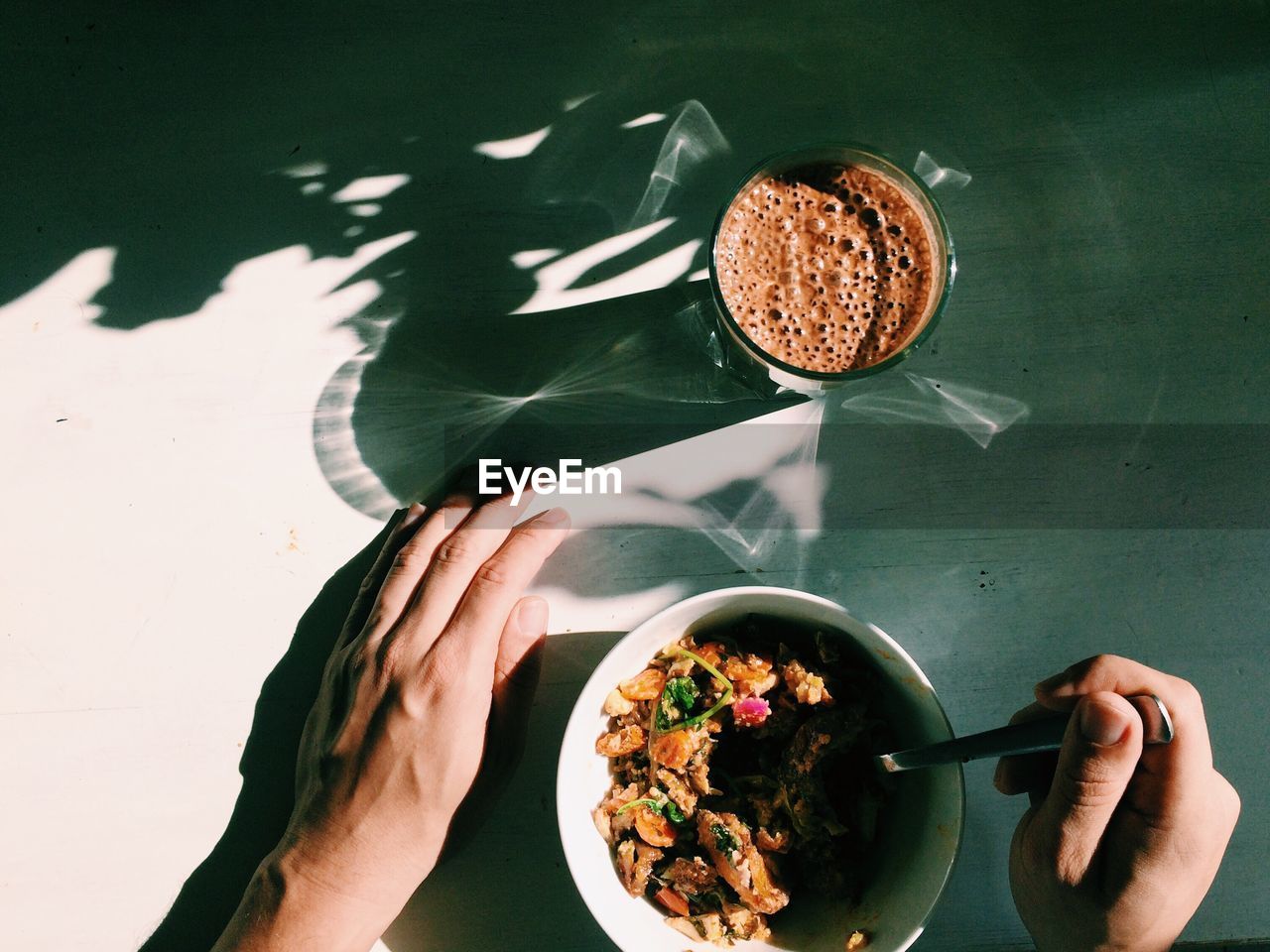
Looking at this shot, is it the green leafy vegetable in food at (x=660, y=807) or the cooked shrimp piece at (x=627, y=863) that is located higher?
the green leafy vegetable in food at (x=660, y=807)

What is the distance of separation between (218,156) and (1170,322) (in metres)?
1.42

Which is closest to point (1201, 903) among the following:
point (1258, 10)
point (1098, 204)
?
point (1098, 204)

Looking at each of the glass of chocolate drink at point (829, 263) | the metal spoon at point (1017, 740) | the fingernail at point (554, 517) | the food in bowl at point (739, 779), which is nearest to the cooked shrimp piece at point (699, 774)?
the food in bowl at point (739, 779)

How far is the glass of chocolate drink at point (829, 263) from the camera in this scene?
100cm

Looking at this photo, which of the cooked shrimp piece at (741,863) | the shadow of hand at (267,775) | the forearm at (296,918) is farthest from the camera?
the shadow of hand at (267,775)

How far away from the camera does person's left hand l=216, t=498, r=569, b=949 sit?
1.05 meters

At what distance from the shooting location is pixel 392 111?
1177 millimetres

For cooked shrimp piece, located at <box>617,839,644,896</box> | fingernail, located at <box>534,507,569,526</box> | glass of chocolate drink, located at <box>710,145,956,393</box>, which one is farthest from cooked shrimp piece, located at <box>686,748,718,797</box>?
glass of chocolate drink, located at <box>710,145,956,393</box>

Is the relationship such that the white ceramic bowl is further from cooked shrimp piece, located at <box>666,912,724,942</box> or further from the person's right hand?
the person's right hand

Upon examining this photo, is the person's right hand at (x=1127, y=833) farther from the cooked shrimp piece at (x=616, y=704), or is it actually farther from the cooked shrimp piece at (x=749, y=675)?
the cooked shrimp piece at (x=616, y=704)

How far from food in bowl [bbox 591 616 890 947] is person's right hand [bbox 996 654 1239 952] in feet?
0.67

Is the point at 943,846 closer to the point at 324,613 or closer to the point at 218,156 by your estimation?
the point at 324,613

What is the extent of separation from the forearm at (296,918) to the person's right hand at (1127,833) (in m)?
0.84

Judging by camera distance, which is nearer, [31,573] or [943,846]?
[943,846]
